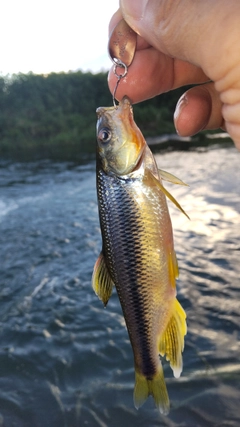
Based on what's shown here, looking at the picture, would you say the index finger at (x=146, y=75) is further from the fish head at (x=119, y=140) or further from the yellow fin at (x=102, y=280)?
the yellow fin at (x=102, y=280)

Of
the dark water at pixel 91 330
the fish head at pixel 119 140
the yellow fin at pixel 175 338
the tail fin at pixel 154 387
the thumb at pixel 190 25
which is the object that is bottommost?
the dark water at pixel 91 330

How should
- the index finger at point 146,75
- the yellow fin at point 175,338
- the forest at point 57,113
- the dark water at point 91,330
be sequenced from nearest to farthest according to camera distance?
the yellow fin at point 175,338 < the index finger at point 146,75 < the dark water at point 91,330 < the forest at point 57,113

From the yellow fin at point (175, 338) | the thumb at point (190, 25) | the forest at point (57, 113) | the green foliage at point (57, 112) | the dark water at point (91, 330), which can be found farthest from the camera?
the green foliage at point (57, 112)

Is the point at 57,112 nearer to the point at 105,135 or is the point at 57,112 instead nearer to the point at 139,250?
the point at 105,135

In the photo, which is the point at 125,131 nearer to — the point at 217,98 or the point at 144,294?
the point at 144,294

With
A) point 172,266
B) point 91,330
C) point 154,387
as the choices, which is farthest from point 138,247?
point 91,330

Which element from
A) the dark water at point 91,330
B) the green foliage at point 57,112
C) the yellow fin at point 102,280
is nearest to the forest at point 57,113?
the green foliage at point 57,112

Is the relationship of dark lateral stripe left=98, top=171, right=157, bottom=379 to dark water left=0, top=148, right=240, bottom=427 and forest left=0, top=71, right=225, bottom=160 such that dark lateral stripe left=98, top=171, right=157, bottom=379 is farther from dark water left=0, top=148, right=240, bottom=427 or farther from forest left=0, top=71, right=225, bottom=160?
forest left=0, top=71, right=225, bottom=160
